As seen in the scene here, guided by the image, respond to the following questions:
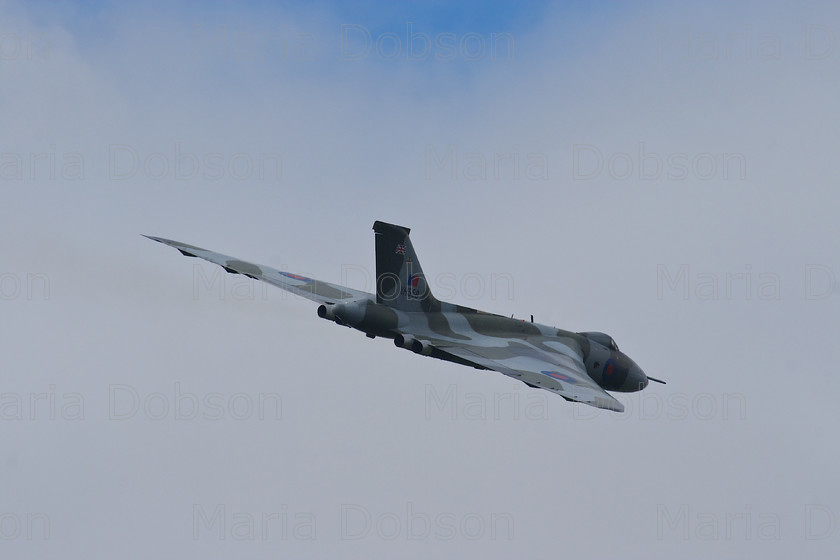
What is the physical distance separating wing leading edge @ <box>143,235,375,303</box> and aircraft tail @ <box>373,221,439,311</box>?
4.66 meters

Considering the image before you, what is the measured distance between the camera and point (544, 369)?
41906 millimetres

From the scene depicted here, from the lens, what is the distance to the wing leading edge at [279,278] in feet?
158

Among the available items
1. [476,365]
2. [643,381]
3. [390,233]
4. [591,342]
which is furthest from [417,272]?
[643,381]

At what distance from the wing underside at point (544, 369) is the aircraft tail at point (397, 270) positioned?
269cm

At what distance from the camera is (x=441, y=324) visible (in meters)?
44.6

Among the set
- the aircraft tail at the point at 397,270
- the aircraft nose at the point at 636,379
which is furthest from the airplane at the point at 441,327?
the aircraft nose at the point at 636,379

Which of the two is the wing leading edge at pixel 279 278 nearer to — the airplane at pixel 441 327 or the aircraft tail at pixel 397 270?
Result: the airplane at pixel 441 327

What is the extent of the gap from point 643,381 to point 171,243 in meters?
24.0

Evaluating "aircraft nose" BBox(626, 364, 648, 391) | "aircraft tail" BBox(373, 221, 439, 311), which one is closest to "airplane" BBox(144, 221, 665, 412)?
"aircraft tail" BBox(373, 221, 439, 311)

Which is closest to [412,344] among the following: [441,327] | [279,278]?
[441,327]

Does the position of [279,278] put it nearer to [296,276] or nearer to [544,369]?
[296,276]

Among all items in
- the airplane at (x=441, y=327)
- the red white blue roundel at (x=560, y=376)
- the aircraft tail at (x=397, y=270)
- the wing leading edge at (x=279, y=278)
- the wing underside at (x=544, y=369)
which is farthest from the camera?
the wing leading edge at (x=279, y=278)

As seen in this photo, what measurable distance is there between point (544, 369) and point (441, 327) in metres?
5.18

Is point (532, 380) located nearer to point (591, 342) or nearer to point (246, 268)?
point (591, 342)
